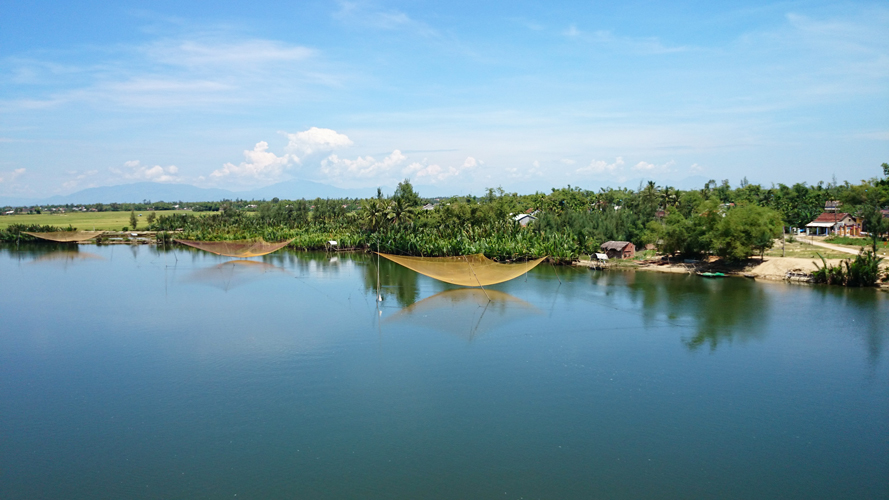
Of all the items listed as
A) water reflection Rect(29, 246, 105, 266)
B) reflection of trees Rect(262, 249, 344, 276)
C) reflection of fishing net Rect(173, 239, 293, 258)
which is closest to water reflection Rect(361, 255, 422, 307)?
reflection of trees Rect(262, 249, 344, 276)

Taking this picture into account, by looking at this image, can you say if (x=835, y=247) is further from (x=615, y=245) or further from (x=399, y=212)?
(x=399, y=212)

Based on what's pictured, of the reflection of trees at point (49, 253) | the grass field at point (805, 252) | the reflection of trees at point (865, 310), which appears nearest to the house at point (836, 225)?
the grass field at point (805, 252)

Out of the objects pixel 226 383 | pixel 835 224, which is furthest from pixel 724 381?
pixel 835 224

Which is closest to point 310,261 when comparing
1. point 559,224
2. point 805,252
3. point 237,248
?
point 237,248

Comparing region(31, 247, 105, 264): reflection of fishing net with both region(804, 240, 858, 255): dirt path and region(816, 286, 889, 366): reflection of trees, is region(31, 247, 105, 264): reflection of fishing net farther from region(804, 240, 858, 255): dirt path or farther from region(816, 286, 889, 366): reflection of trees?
region(804, 240, 858, 255): dirt path

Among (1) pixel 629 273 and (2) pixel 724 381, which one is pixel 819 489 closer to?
(2) pixel 724 381

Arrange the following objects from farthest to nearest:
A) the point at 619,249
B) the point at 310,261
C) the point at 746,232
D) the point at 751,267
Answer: the point at 310,261 < the point at 619,249 < the point at 751,267 < the point at 746,232

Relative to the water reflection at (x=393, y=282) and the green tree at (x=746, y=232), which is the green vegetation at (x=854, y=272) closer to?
the green tree at (x=746, y=232)
